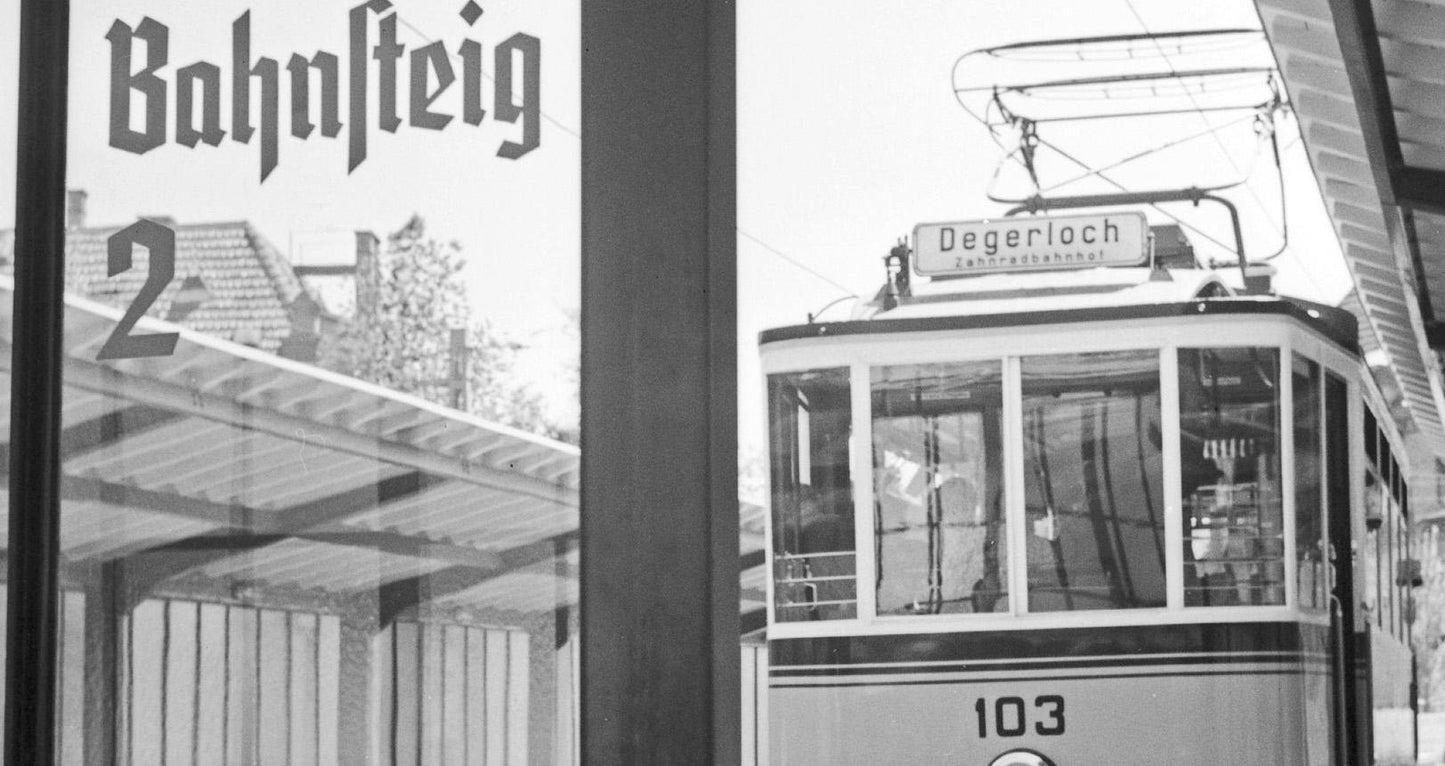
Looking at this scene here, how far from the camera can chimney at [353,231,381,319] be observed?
90.6 inches

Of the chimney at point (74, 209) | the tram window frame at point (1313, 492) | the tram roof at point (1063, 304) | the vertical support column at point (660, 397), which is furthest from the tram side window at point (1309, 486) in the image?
the vertical support column at point (660, 397)

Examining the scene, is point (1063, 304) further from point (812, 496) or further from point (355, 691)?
point (355, 691)

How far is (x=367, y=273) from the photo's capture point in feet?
7.59

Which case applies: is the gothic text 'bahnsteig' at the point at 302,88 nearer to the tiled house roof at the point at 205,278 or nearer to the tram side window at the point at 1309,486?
the tiled house roof at the point at 205,278

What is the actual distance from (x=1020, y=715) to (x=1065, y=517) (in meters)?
0.68

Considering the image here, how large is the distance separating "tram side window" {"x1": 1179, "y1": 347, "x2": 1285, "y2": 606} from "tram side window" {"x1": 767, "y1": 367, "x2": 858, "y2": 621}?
3.60 ft

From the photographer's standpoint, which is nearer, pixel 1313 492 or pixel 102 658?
pixel 102 658

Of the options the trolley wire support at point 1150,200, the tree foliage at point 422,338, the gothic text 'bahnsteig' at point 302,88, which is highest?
the trolley wire support at point 1150,200

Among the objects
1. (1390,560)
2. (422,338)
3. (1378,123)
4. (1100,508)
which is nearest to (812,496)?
(1100,508)

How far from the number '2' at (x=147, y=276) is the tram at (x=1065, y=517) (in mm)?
4385

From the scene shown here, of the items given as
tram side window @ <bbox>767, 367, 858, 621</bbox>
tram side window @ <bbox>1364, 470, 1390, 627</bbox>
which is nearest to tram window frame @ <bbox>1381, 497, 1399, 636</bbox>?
tram side window @ <bbox>1364, 470, 1390, 627</bbox>

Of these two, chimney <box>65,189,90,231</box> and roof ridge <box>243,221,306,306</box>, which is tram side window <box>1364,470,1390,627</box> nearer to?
roof ridge <box>243,221,306,306</box>

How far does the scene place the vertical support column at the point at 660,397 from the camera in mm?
1643

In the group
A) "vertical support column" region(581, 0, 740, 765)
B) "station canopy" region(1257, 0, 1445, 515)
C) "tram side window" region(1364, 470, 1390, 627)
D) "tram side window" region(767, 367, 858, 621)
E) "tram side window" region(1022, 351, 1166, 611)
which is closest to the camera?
"vertical support column" region(581, 0, 740, 765)
